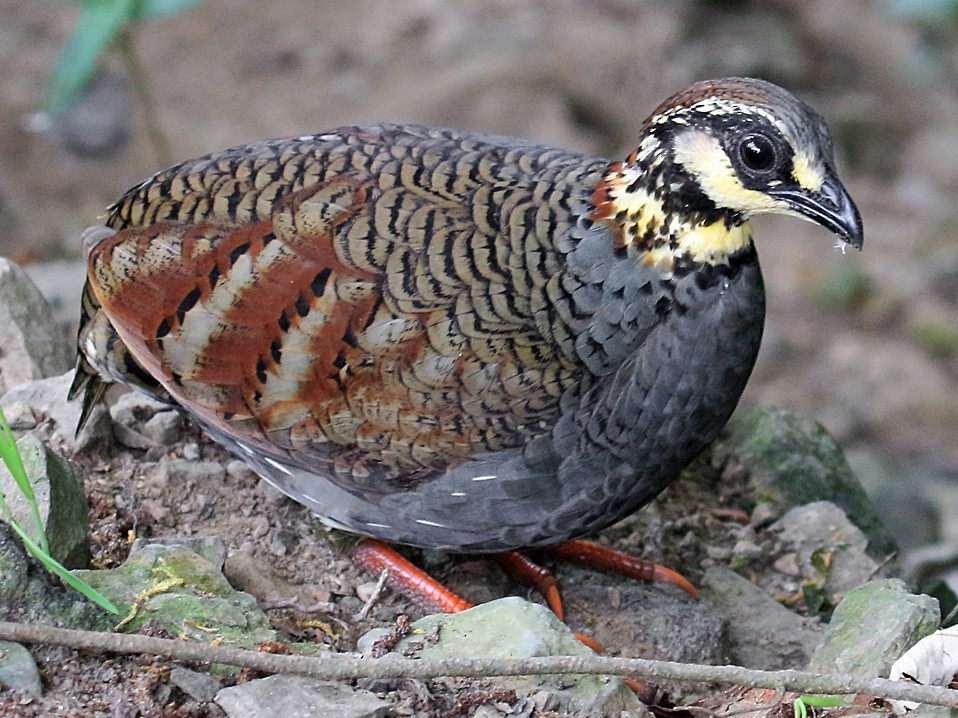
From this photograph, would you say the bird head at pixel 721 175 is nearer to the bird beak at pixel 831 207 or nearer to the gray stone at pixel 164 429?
the bird beak at pixel 831 207

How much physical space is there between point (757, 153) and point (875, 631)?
1.37 meters

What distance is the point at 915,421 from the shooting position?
8359 mm

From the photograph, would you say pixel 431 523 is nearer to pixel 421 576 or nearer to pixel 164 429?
pixel 421 576

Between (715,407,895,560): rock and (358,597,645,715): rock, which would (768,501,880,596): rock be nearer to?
(715,407,895,560): rock

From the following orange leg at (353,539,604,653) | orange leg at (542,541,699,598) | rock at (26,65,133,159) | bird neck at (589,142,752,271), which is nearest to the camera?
bird neck at (589,142,752,271)

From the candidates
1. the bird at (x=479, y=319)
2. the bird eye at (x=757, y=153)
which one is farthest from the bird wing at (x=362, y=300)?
the bird eye at (x=757, y=153)

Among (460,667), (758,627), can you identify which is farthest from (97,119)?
(460,667)

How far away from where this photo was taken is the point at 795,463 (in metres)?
4.93

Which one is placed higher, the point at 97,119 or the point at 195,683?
the point at 195,683

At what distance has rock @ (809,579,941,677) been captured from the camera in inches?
136

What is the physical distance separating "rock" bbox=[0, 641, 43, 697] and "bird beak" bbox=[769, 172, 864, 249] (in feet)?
7.46

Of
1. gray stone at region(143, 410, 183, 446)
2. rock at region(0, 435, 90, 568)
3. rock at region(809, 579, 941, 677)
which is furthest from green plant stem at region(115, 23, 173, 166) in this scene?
rock at region(809, 579, 941, 677)

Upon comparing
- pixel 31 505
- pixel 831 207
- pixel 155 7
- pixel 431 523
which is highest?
pixel 831 207

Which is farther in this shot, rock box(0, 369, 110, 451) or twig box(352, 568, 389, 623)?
rock box(0, 369, 110, 451)
